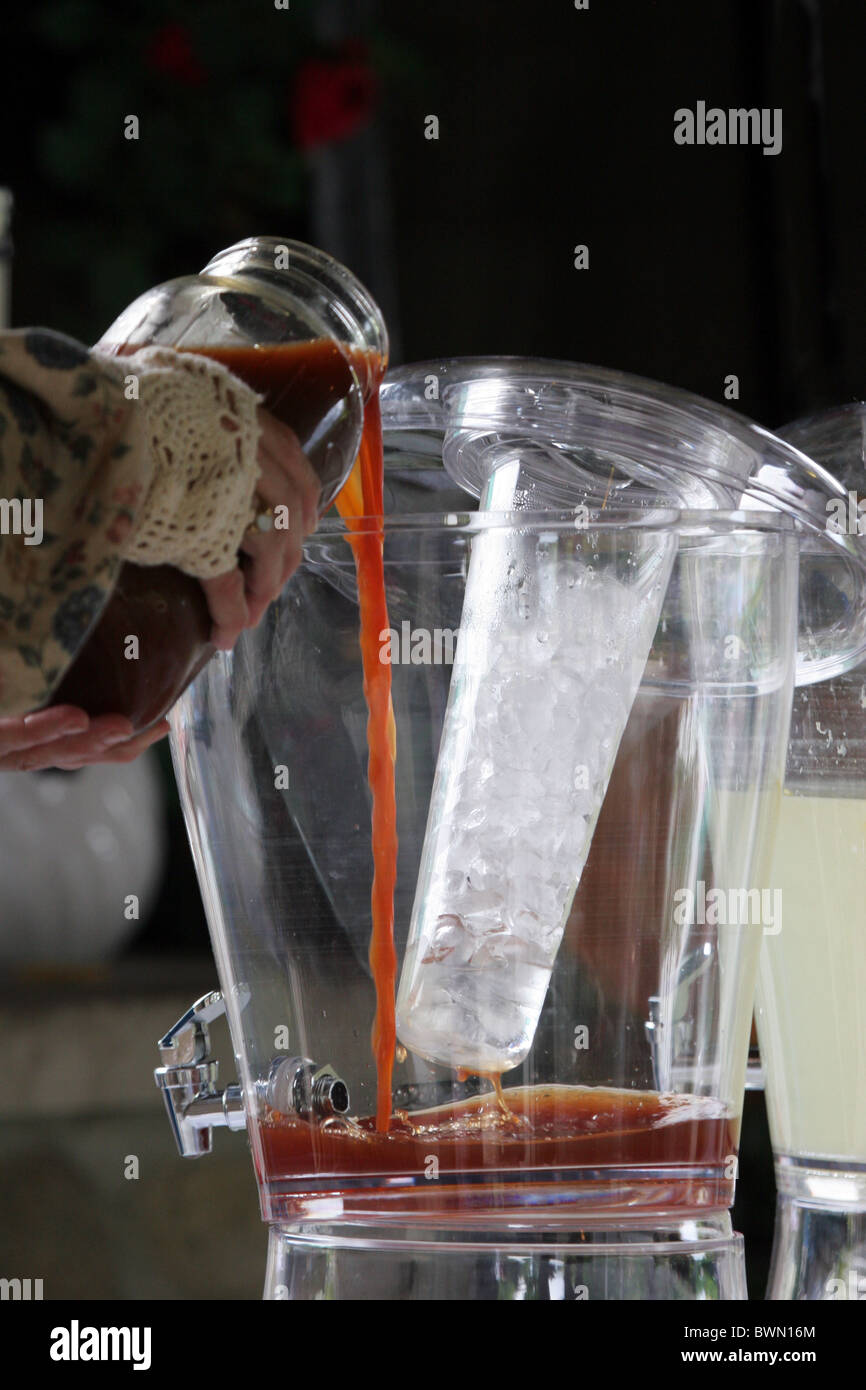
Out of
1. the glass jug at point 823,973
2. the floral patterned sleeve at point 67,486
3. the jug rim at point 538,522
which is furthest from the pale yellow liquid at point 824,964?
the floral patterned sleeve at point 67,486

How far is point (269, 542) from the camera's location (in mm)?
347

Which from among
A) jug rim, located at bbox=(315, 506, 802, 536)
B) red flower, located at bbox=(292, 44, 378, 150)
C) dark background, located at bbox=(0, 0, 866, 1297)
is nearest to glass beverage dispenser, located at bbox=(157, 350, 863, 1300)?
jug rim, located at bbox=(315, 506, 802, 536)

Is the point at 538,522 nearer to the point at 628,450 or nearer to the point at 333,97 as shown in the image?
the point at 628,450

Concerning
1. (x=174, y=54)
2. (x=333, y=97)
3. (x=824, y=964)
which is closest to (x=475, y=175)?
(x=333, y=97)

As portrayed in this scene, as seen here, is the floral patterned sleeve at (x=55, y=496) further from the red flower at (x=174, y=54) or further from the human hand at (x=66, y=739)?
the red flower at (x=174, y=54)

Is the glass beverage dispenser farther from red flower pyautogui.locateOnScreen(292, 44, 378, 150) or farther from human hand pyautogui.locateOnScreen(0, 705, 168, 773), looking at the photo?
red flower pyautogui.locateOnScreen(292, 44, 378, 150)

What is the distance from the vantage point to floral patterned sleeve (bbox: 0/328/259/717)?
313 mm

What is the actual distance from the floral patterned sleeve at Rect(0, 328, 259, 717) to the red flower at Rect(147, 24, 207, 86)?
1365 mm

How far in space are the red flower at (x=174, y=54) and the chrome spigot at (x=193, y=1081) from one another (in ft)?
4.38

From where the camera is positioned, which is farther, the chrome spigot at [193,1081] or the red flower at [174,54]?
the red flower at [174,54]

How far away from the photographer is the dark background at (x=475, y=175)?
1.03 m

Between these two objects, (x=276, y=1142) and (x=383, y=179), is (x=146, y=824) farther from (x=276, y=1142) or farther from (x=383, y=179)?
(x=276, y=1142)

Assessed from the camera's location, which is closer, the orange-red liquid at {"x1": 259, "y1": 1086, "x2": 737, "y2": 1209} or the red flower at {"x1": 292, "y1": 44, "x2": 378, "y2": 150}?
the orange-red liquid at {"x1": 259, "y1": 1086, "x2": 737, "y2": 1209}

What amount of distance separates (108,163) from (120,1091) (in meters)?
0.91
